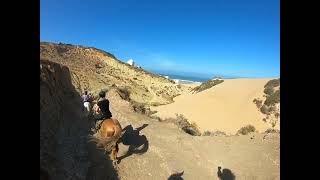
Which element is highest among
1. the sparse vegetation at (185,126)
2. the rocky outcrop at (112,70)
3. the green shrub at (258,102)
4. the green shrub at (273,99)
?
the rocky outcrop at (112,70)

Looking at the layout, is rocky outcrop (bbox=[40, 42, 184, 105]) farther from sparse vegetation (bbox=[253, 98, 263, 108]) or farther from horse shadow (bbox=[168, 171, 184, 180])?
horse shadow (bbox=[168, 171, 184, 180])

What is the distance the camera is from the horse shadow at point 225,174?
36.2 ft

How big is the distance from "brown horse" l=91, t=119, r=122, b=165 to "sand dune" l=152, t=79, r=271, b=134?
1366 centimetres

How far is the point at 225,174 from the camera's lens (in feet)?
36.7

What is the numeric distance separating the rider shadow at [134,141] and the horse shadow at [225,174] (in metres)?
2.52

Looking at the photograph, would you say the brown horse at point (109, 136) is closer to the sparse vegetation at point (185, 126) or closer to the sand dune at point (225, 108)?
the sparse vegetation at point (185, 126)

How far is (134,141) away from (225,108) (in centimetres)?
1584

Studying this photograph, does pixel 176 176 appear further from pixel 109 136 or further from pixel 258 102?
pixel 258 102

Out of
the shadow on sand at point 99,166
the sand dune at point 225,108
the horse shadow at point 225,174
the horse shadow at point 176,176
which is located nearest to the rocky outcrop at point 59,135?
the shadow on sand at point 99,166
